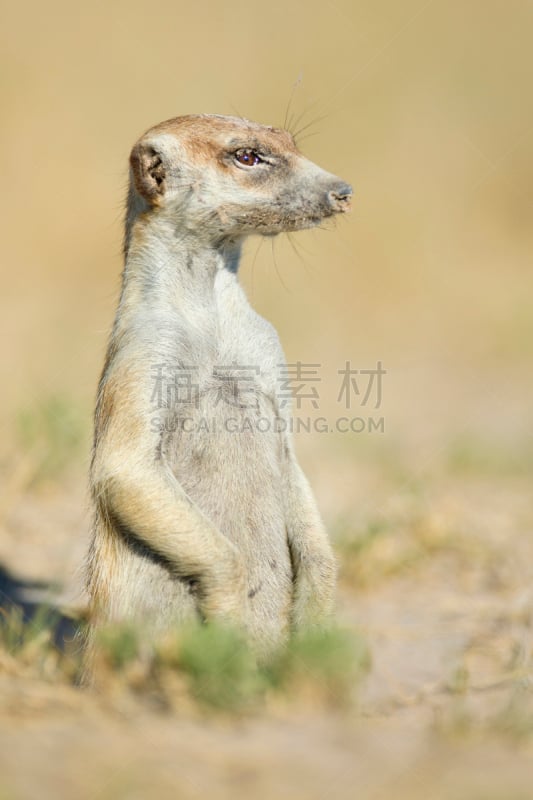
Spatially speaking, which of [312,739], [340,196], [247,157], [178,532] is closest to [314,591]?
[178,532]

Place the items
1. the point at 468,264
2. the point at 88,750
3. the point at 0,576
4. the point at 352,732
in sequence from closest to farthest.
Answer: the point at 88,750 < the point at 352,732 < the point at 0,576 < the point at 468,264

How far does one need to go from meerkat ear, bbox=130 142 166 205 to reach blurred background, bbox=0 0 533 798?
2734mm

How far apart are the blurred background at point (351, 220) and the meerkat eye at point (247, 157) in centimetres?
290

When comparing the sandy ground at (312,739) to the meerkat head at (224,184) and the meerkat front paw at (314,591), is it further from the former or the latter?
the meerkat head at (224,184)

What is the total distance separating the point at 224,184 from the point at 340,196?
0.45 meters

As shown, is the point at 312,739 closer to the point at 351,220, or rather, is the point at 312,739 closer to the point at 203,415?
the point at 203,415

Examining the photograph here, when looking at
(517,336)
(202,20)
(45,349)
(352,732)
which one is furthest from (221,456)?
(202,20)

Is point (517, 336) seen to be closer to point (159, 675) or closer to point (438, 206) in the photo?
point (438, 206)

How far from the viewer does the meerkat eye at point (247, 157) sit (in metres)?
3.92

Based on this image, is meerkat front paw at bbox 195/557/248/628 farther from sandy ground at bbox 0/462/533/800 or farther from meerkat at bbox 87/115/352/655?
sandy ground at bbox 0/462/533/800

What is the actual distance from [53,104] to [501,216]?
621 cm

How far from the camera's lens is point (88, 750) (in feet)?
8.05

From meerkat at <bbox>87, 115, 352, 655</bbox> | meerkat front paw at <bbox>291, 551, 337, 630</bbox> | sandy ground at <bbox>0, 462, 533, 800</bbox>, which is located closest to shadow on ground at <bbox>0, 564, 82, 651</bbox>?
meerkat at <bbox>87, 115, 352, 655</bbox>

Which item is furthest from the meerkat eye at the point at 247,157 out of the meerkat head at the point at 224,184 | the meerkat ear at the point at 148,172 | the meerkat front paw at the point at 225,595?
the meerkat front paw at the point at 225,595
